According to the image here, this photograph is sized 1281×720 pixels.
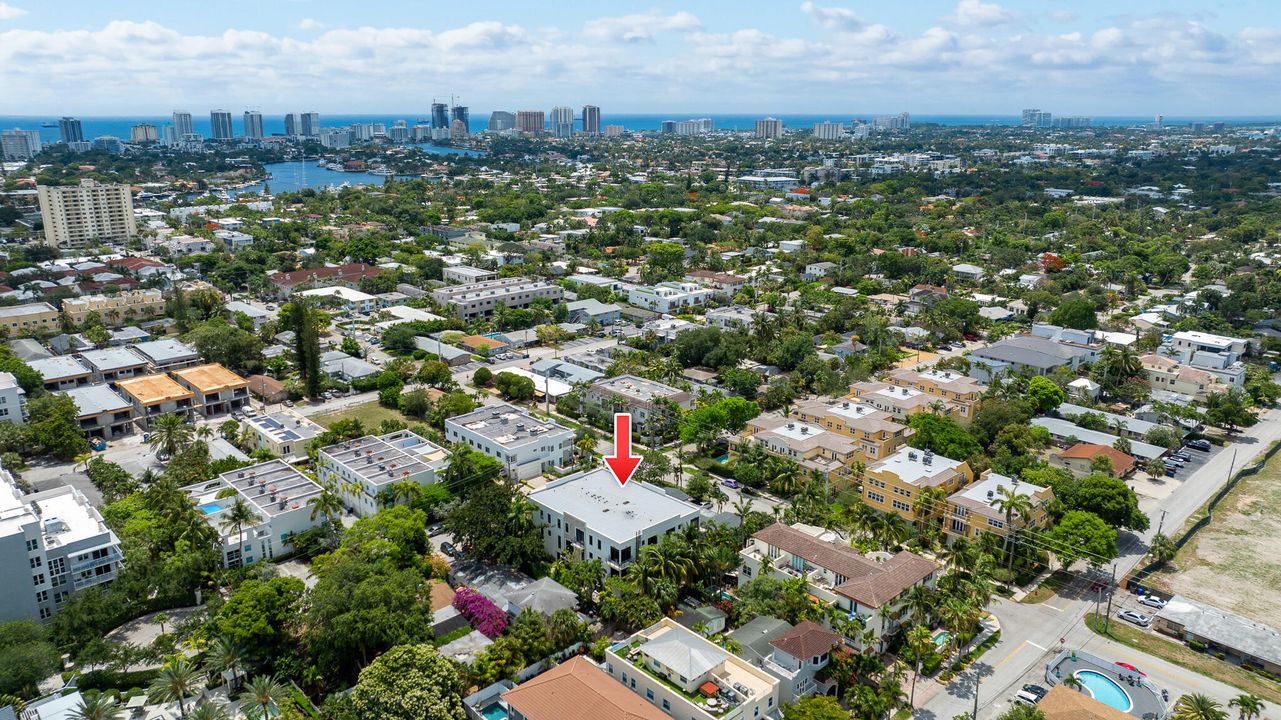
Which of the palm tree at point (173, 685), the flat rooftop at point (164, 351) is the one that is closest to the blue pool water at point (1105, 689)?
the palm tree at point (173, 685)

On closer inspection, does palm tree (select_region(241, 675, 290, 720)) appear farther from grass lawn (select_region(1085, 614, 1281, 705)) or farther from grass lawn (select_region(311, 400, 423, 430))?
grass lawn (select_region(1085, 614, 1281, 705))

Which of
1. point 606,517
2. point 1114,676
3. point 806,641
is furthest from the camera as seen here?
point 606,517

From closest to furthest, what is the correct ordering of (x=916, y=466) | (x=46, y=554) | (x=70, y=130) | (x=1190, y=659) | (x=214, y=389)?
(x=1190, y=659) < (x=46, y=554) < (x=916, y=466) < (x=214, y=389) < (x=70, y=130)

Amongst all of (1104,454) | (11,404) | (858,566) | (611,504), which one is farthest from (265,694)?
(1104,454)

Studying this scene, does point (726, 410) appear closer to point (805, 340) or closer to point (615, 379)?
point (615, 379)

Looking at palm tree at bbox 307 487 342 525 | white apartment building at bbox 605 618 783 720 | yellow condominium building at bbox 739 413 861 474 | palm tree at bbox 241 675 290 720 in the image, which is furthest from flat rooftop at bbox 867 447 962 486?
palm tree at bbox 241 675 290 720

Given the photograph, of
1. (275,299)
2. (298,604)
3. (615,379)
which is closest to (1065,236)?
(615,379)

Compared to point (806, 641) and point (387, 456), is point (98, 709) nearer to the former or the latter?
point (387, 456)
